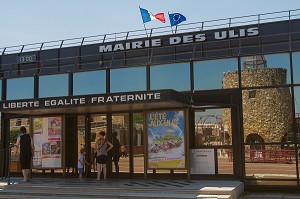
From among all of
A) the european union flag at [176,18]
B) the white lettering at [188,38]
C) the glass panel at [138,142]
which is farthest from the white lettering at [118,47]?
the glass panel at [138,142]

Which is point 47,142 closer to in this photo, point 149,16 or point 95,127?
point 95,127

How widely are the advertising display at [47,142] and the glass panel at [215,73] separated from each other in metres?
5.16

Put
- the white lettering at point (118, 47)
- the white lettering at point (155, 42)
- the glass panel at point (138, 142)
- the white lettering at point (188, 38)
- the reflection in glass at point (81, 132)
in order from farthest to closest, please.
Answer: the white lettering at point (118, 47)
the white lettering at point (155, 42)
the white lettering at point (188, 38)
the reflection in glass at point (81, 132)
the glass panel at point (138, 142)

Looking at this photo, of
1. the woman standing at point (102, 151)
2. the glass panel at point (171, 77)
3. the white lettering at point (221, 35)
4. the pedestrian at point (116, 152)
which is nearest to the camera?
the woman standing at point (102, 151)

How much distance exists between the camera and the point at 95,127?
47.3 ft

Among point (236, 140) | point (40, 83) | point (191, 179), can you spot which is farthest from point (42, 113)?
point (236, 140)

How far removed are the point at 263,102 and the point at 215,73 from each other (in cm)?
174

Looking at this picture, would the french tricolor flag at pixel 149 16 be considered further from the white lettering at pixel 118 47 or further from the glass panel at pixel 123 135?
the glass panel at pixel 123 135

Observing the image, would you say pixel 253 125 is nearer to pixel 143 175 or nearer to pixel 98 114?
pixel 143 175

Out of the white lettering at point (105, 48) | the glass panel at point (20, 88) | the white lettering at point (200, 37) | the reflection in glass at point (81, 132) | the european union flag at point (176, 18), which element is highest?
the european union flag at point (176, 18)

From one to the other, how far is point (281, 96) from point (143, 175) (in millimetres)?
5054

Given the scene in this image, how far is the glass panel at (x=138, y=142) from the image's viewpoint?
44.5 ft

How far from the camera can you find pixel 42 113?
1455 cm

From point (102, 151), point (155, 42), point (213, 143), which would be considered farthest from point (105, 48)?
point (213, 143)
